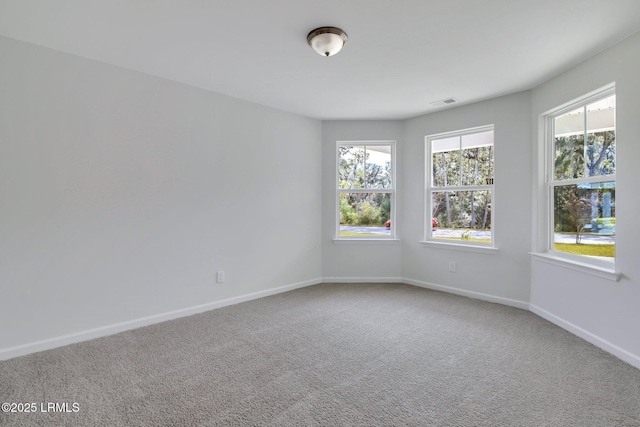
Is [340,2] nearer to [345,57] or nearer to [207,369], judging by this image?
[345,57]

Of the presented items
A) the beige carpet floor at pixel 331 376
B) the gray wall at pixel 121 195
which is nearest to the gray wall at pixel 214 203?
the gray wall at pixel 121 195

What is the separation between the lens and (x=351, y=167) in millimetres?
4898

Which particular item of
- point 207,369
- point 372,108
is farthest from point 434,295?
point 207,369

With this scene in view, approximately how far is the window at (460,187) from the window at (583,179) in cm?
73

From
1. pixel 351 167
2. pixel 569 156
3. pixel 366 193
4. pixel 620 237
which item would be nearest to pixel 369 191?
pixel 366 193

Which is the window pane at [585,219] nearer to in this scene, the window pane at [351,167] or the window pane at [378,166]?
the window pane at [378,166]

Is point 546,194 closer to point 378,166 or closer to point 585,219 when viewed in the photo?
point 585,219

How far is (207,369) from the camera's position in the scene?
2307 millimetres

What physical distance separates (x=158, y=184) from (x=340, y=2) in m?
2.37

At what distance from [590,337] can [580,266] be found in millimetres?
610

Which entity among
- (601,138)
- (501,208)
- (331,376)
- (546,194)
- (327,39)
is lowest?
(331,376)

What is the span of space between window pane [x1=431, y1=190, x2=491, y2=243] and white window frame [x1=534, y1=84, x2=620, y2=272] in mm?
691

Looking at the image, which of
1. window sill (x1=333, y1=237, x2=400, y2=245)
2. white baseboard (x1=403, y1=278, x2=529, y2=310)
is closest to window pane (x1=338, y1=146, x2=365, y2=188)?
window sill (x1=333, y1=237, x2=400, y2=245)

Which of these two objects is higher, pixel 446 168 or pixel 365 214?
pixel 446 168
